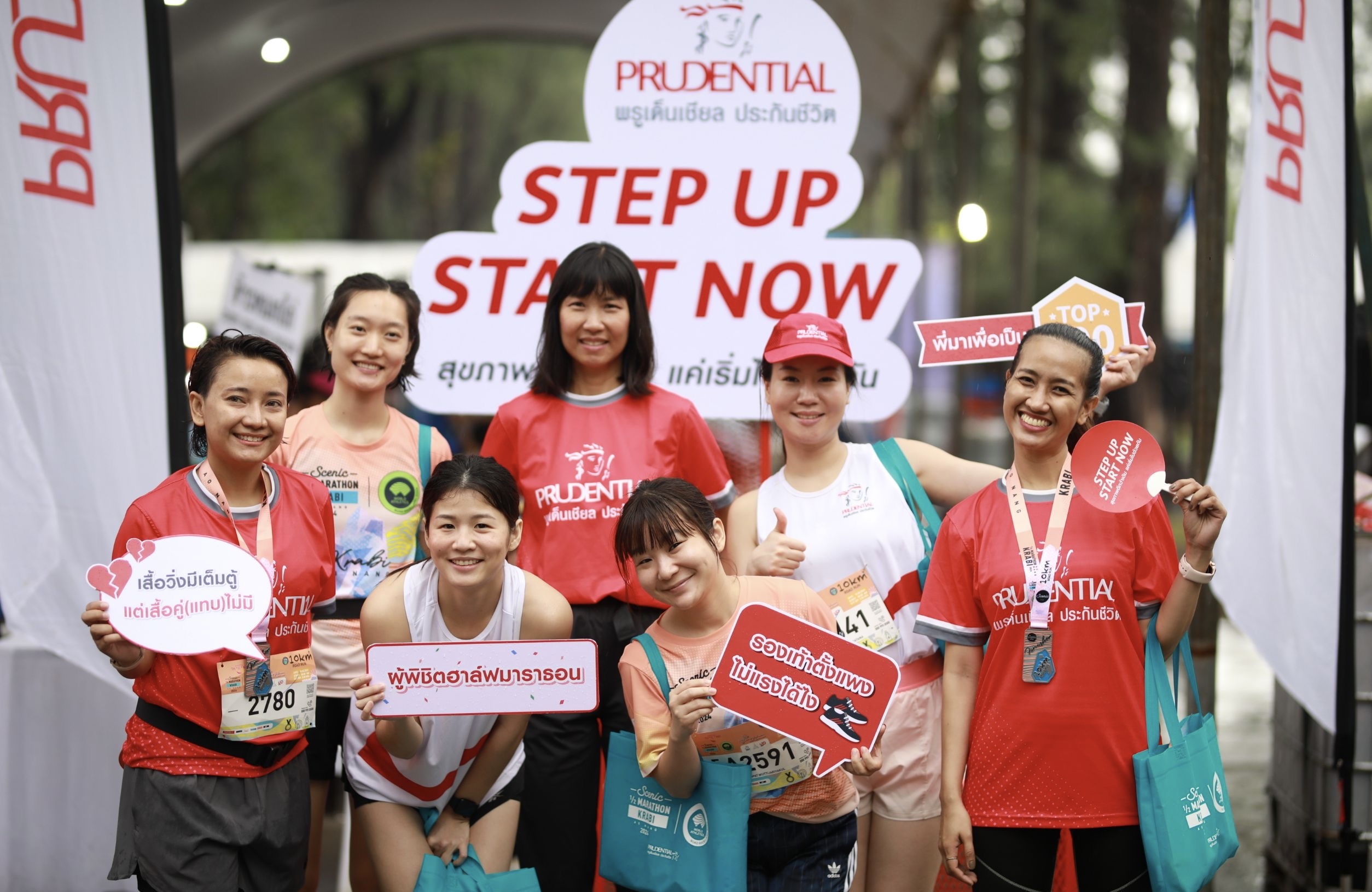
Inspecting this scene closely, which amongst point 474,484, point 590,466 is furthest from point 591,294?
point 474,484

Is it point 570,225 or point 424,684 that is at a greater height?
point 570,225

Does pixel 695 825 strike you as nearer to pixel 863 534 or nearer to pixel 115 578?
pixel 863 534

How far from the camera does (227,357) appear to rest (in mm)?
3082

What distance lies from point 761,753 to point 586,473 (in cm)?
97

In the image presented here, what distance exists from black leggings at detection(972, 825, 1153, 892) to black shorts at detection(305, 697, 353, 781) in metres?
1.81

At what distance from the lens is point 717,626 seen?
3.04 meters

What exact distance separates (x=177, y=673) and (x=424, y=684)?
587 millimetres

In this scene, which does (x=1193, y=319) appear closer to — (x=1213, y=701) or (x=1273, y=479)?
(x=1273, y=479)

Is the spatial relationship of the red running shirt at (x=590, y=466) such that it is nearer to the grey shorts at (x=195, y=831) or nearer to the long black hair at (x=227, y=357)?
the long black hair at (x=227, y=357)

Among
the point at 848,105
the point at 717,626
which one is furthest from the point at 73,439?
the point at 848,105

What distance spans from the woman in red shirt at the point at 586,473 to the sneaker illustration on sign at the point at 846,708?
86 centimetres

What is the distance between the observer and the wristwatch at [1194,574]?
9.42 ft

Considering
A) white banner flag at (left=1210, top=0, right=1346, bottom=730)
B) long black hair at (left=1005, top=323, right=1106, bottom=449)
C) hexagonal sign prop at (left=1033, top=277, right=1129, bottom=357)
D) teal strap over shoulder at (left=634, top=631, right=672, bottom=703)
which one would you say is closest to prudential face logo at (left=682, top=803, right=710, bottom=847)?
teal strap over shoulder at (left=634, top=631, right=672, bottom=703)

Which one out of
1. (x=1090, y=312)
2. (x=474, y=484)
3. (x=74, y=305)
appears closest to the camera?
(x=474, y=484)
